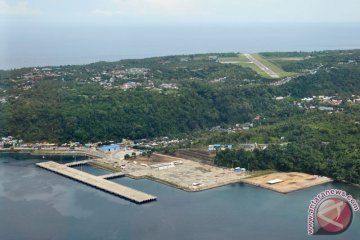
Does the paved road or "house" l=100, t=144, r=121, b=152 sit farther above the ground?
the paved road

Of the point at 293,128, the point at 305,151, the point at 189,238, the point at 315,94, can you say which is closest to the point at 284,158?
the point at 305,151

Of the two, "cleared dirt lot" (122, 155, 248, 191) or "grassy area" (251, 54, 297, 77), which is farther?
"grassy area" (251, 54, 297, 77)

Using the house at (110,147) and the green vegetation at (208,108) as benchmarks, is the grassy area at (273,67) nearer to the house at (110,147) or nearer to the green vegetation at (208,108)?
the green vegetation at (208,108)

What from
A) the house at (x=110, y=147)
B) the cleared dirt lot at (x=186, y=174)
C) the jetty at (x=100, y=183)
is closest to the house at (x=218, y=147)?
the cleared dirt lot at (x=186, y=174)

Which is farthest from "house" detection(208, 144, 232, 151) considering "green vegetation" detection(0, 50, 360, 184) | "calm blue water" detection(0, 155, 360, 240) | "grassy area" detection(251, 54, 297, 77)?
"grassy area" detection(251, 54, 297, 77)

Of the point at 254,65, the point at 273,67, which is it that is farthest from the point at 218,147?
the point at 273,67

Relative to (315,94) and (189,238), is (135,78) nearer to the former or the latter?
(315,94)

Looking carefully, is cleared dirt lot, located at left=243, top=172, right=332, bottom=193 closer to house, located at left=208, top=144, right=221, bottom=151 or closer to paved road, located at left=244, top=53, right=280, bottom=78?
house, located at left=208, top=144, right=221, bottom=151
